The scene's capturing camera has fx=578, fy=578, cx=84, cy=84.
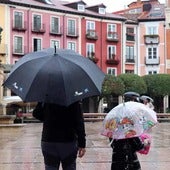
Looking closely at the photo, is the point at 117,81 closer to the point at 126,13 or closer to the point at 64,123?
the point at 126,13

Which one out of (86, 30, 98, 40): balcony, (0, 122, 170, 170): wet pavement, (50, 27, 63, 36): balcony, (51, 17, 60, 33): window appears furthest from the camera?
(86, 30, 98, 40): balcony

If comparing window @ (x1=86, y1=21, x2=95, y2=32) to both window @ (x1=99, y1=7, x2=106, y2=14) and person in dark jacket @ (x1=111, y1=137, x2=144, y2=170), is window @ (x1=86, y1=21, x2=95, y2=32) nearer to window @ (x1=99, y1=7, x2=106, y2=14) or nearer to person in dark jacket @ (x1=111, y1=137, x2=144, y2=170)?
window @ (x1=99, y1=7, x2=106, y2=14)

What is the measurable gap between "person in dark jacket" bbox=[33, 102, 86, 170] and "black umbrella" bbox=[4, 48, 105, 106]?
0.16m

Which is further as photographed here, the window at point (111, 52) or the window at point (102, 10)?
the window at point (102, 10)

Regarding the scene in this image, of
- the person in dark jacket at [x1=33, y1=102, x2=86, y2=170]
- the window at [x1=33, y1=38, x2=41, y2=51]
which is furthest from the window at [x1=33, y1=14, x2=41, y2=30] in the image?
the person in dark jacket at [x1=33, y1=102, x2=86, y2=170]

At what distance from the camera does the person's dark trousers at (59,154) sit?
650 centimetres

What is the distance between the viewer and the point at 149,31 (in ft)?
250

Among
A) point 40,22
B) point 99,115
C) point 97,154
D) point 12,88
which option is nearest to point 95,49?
point 40,22

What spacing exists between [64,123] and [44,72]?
0.62 metres

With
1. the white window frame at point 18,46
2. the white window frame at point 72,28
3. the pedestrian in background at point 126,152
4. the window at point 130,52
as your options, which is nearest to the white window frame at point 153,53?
the window at point 130,52

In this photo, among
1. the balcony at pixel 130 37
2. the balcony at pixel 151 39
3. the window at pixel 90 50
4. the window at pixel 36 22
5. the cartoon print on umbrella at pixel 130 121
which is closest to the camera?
the cartoon print on umbrella at pixel 130 121

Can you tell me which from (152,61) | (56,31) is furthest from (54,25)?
(152,61)

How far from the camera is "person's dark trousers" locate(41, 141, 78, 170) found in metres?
6.50

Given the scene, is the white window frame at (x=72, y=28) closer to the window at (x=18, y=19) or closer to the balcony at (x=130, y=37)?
the window at (x=18, y=19)
